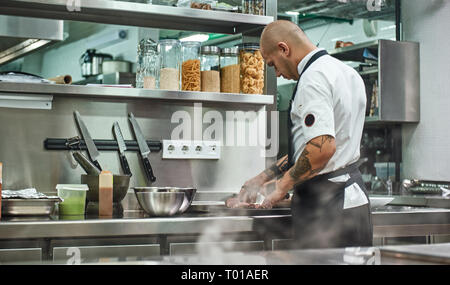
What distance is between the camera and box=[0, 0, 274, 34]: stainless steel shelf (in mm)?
2785

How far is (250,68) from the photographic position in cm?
305

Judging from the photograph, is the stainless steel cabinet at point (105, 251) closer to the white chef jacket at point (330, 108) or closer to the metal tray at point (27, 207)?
the metal tray at point (27, 207)

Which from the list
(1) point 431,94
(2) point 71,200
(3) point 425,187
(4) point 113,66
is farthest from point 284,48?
(4) point 113,66

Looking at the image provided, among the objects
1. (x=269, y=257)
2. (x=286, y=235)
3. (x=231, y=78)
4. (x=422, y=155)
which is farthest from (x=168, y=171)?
(x=422, y=155)

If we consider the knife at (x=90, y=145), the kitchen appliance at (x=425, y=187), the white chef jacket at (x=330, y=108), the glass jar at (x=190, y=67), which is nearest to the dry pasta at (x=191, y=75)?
the glass jar at (x=190, y=67)

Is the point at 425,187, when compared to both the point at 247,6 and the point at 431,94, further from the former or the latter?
→ the point at 247,6

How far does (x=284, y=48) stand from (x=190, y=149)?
32.7 inches

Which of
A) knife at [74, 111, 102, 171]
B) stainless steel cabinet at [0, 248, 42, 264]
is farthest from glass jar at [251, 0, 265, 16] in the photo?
stainless steel cabinet at [0, 248, 42, 264]

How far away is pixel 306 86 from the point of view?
232 cm

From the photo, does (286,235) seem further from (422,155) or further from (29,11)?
(422,155)

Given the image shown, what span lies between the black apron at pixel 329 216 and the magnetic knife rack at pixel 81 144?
3.13ft

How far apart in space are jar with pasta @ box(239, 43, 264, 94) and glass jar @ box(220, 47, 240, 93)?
1.3 inches

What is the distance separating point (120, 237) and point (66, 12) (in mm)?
1261

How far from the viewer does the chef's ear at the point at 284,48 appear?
8.20 ft
